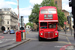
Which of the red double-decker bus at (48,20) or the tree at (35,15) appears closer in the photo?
the red double-decker bus at (48,20)

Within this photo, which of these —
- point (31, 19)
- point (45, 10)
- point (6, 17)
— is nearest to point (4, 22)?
point (6, 17)

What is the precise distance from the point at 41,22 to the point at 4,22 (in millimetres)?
80289

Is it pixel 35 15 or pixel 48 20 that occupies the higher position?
pixel 35 15

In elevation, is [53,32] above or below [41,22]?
below

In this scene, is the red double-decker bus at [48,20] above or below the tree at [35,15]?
below

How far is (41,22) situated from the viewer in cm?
1708

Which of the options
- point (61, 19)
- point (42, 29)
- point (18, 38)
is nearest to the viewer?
point (18, 38)

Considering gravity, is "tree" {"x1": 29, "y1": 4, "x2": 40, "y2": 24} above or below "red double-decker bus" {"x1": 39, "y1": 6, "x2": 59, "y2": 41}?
above

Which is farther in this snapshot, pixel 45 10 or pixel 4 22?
pixel 4 22

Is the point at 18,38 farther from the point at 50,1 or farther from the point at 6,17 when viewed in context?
the point at 6,17

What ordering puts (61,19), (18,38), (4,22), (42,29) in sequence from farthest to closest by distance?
(4,22) < (61,19) < (42,29) < (18,38)

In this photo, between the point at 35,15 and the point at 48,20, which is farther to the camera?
the point at 35,15

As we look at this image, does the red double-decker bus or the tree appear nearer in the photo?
the red double-decker bus

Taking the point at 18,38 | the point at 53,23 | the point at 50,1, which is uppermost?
the point at 50,1
